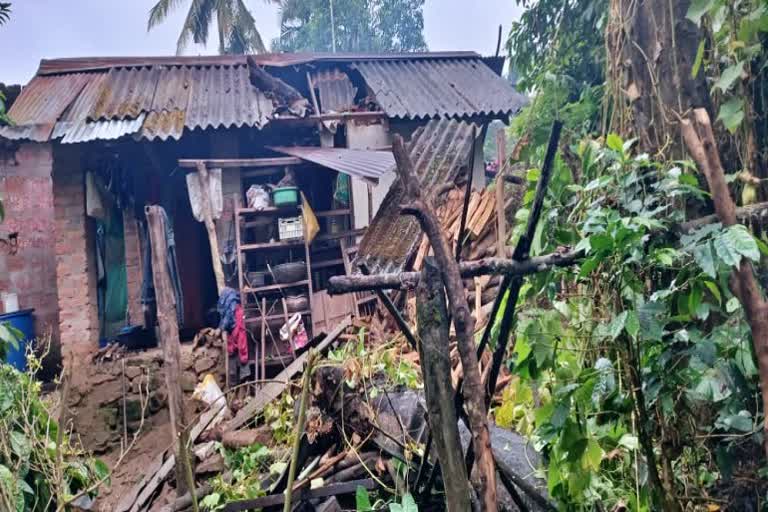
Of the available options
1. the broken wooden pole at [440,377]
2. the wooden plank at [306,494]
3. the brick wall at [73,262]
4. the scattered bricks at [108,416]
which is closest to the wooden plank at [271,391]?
the scattered bricks at [108,416]

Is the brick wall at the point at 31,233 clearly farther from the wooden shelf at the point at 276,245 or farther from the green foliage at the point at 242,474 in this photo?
the green foliage at the point at 242,474

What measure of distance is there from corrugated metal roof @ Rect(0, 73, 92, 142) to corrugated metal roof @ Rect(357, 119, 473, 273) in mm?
4463

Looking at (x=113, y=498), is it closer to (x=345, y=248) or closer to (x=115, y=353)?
(x=115, y=353)

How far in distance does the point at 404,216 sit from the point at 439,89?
118 inches

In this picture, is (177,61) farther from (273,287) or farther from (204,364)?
(204,364)

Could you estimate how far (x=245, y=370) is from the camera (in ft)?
23.1

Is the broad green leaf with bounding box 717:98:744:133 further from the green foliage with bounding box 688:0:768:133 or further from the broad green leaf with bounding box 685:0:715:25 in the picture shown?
the broad green leaf with bounding box 685:0:715:25

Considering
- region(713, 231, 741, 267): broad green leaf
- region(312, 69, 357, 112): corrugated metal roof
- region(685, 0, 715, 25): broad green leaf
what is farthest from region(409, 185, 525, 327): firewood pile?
region(713, 231, 741, 267): broad green leaf

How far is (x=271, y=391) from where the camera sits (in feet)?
21.5

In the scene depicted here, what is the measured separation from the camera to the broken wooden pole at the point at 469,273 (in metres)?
1.67

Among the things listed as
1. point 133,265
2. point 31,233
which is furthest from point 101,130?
point 31,233

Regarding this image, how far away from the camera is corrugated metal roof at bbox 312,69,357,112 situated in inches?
314

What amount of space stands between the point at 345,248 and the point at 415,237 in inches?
60.3

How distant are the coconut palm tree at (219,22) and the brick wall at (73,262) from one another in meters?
9.71
